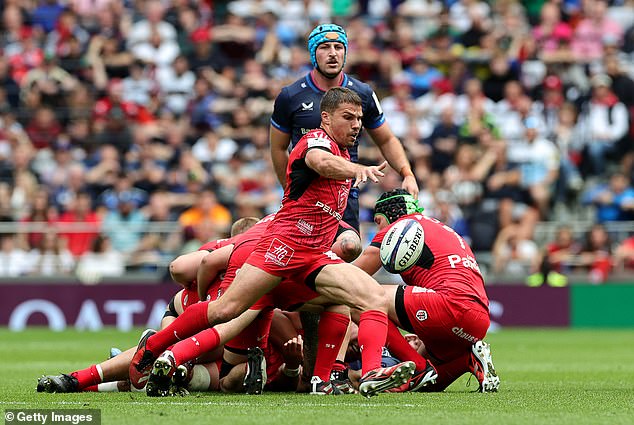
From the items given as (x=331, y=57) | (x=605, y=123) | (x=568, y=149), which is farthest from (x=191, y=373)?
(x=605, y=123)

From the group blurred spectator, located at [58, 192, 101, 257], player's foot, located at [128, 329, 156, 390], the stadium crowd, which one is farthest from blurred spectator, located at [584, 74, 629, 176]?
player's foot, located at [128, 329, 156, 390]

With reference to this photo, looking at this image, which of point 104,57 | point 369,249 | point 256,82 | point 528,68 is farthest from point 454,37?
point 369,249

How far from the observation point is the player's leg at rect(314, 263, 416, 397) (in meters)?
8.62

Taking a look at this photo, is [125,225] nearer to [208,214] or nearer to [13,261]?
[208,214]

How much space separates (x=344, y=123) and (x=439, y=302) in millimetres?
1647

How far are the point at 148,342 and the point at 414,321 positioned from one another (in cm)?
207

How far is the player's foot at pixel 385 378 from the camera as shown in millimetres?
8038

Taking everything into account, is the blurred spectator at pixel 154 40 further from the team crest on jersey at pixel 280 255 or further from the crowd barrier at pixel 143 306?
the team crest on jersey at pixel 280 255

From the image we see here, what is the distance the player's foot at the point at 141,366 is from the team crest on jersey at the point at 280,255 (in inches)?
44.2

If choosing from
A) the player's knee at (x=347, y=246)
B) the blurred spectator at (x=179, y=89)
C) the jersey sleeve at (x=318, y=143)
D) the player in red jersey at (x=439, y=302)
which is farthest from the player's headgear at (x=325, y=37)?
the blurred spectator at (x=179, y=89)

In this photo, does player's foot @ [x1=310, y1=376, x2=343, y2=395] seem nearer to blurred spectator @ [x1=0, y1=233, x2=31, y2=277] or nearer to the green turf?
the green turf

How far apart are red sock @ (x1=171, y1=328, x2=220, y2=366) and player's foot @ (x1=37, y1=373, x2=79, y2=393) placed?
96cm

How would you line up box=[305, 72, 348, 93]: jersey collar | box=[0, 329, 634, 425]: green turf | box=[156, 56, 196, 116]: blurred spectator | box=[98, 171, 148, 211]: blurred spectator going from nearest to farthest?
box=[0, 329, 634, 425]: green turf → box=[305, 72, 348, 93]: jersey collar → box=[98, 171, 148, 211]: blurred spectator → box=[156, 56, 196, 116]: blurred spectator

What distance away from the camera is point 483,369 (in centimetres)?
957
